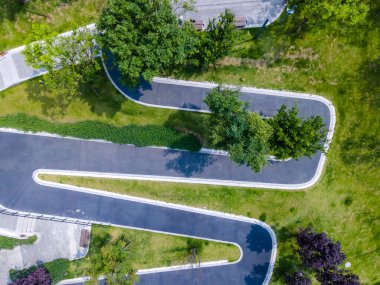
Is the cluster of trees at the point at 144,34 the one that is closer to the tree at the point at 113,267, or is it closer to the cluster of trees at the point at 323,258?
the tree at the point at 113,267

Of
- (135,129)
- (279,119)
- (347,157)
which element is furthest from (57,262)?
(347,157)

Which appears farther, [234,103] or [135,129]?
[135,129]

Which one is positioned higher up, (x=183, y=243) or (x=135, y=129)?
(x=135, y=129)

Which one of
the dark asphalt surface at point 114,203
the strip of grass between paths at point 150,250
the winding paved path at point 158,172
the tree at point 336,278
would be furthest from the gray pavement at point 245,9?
the tree at point 336,278

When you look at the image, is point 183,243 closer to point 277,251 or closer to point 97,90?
point 277,251

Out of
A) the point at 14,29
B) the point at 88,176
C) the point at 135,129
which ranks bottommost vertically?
the point at 88,176
